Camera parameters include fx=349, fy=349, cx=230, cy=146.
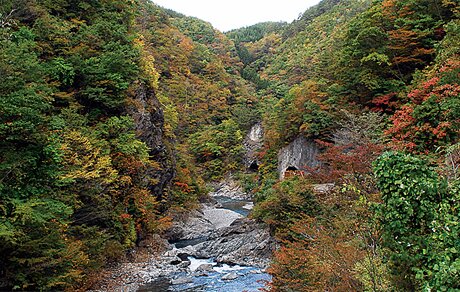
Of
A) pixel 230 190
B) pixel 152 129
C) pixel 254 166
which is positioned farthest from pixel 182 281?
pixel 254 166

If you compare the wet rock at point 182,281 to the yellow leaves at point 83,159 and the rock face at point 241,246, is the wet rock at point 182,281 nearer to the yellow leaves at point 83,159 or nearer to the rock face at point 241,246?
the rock face at point 241,246

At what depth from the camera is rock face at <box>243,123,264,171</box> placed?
48750 millimetres

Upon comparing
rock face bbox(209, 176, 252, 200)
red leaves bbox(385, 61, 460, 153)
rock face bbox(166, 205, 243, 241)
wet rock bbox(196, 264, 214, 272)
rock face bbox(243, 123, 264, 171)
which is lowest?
rock face bbox(209, 176, 252, 200)

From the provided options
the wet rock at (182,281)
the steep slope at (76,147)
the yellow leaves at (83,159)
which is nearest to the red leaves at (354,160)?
the wet rock at (182,281)

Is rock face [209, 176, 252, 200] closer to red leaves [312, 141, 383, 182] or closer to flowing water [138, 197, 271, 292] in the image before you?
flowing water [138, 197, 271, 292]

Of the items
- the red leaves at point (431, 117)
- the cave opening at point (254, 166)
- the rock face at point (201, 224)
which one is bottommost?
the rock face at point (201, 224)

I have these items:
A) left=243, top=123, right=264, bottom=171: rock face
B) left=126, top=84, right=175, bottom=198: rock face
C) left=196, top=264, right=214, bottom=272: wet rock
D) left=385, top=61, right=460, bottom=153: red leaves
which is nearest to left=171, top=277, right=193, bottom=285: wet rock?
left=196, top=264, right=214, bottom=272: wet rock

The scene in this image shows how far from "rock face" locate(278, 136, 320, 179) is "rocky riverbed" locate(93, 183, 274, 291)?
5109mm

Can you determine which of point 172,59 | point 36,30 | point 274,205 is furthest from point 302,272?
point 172,59

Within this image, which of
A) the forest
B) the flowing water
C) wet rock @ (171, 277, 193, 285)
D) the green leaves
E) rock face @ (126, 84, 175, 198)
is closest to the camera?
the green leaves

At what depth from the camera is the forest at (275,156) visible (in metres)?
5.59

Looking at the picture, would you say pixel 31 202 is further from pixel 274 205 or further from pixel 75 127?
pixel 274 205

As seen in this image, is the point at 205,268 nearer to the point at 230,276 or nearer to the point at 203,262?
the point at 203,262

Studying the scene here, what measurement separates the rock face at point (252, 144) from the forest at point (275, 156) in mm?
13247
